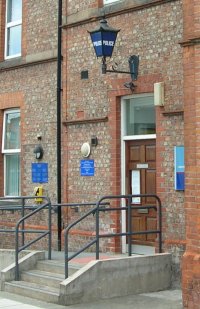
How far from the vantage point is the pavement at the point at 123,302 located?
9500mm

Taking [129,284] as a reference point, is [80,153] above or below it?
above

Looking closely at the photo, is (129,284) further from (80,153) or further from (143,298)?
(80,153)

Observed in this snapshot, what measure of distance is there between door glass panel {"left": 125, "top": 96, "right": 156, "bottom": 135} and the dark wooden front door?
239 mm

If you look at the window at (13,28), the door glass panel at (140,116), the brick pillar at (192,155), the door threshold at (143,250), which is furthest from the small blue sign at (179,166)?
the window at (13,28)

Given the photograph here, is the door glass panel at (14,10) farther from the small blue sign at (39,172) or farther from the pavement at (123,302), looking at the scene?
the pavement at (123,302)

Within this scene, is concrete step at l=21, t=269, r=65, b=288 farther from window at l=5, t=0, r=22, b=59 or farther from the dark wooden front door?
window at l=5, t=0, r=22, b=59

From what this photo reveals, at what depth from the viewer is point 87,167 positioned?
41.3 ft

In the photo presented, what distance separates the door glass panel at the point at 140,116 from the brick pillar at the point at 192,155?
2.62 metres

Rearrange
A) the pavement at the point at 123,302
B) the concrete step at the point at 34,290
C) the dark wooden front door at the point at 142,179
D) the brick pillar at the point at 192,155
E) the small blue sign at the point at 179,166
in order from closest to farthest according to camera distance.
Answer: the brick pillar at the point at 192,155 < the pavement at the point at 123,302 < the concrete step at the point at 34,290 < the small blue sign at the point at 179,166 < the dark wooden front door at the point at 142,179

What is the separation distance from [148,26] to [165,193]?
10.4 feet

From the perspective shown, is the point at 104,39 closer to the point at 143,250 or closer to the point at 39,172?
the point at 39,172

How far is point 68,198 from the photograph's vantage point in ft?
42.7

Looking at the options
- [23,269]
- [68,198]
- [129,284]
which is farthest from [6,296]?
[68,198]

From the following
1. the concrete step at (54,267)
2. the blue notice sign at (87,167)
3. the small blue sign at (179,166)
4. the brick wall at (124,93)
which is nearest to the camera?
the concrete step at (54,267)
